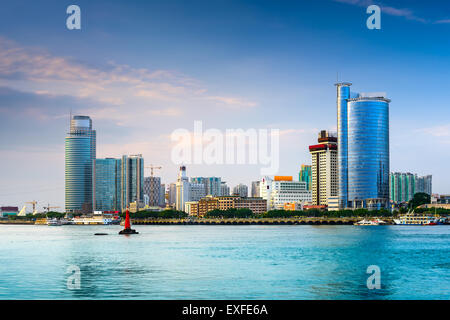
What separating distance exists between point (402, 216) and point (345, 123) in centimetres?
4837

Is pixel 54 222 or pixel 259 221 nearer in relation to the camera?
pixel 259 221

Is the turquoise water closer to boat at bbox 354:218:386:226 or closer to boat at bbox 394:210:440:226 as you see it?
boat at bbox 354:218:386:226

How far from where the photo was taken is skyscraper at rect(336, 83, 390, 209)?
171125 millimetres

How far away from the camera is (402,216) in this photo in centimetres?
14962

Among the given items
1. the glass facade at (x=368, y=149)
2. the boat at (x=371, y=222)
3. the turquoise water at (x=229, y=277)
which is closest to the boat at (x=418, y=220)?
the boat at (x=371, y=222)

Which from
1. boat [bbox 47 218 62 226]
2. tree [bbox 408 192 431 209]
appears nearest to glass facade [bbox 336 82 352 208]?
tree [bbox 408 192 431 209]

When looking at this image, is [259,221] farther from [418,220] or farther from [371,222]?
[418,220]

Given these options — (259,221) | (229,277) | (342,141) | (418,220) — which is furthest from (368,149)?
(229,277)

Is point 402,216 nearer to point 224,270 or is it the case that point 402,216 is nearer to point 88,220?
point 88,220

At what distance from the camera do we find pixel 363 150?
174 meters

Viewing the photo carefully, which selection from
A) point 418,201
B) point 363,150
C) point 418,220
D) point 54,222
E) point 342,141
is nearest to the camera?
point 418,220

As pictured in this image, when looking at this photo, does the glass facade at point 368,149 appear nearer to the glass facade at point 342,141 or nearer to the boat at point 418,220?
the glass facade at point 342,141
